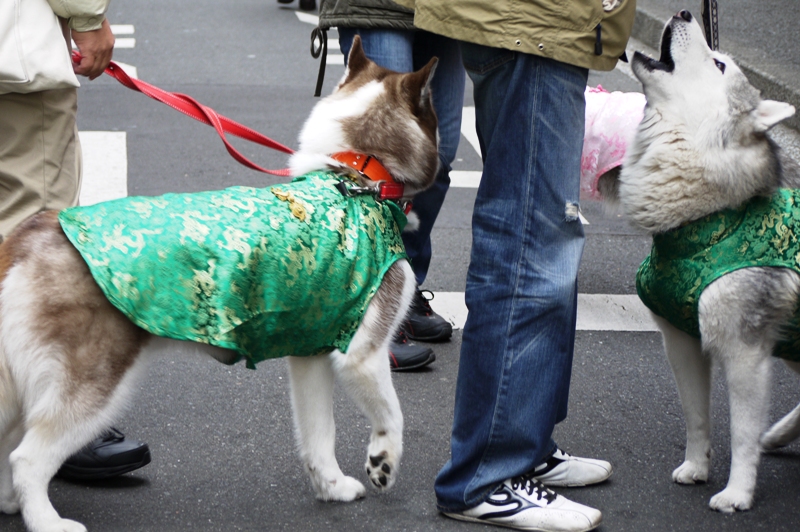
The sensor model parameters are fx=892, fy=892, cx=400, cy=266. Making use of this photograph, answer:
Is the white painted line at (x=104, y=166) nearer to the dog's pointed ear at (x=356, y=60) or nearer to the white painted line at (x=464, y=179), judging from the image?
the white painted line at (x=464, y=179)

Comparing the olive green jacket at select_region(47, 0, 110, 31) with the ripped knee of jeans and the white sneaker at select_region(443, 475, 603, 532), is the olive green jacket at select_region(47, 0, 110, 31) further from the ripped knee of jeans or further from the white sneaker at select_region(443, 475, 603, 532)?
the white sneaker at select_region(443, 475, 603, 532)

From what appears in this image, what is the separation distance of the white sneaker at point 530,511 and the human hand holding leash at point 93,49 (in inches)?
73.3

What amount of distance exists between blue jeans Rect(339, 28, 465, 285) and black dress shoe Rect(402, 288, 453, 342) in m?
0.22

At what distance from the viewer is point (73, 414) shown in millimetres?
2359

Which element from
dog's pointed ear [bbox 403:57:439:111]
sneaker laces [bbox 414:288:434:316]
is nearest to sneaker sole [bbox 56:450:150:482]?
dog's pointed ear [bbox 403:57:439:111]

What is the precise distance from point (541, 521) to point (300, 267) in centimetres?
106

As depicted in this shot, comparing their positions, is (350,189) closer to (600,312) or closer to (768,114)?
(768,114)

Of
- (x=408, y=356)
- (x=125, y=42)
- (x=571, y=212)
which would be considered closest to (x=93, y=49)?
(x=571, y=212)

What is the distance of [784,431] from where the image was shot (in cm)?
325

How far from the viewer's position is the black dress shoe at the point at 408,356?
3854 mm

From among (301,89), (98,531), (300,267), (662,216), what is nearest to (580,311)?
(662,216)

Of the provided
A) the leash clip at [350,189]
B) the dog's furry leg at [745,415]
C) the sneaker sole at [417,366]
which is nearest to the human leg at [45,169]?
the leash clip at [350,189]

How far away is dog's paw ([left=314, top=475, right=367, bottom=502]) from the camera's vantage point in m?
2.86

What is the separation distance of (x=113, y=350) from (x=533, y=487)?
1.32 meters
